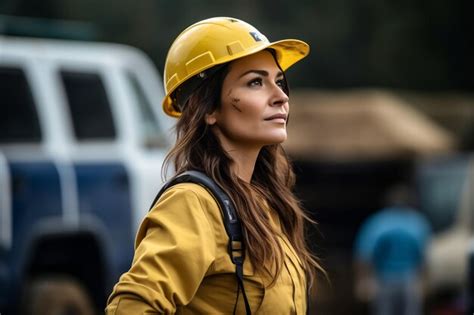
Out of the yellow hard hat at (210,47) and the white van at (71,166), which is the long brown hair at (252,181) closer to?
the yellow hard hat at (210,47)

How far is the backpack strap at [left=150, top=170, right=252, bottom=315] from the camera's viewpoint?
10.9ft

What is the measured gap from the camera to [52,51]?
8961 millimetres

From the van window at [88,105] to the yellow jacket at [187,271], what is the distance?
5.69m

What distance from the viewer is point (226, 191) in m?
3.44

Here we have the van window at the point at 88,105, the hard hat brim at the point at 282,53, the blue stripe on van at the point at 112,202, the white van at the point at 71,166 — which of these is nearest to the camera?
the hard hat brim at the point at 282,53

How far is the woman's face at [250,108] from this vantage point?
11.7ft

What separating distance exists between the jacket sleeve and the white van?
4880 millimetres

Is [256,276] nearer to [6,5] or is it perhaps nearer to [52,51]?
[52,51]

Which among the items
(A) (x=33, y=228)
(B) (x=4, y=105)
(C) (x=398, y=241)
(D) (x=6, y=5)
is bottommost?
(C) (x=398, y=241)

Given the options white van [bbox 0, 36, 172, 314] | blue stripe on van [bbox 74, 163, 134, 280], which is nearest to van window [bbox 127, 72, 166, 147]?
white van [bbox 0, 36, 172, 314]

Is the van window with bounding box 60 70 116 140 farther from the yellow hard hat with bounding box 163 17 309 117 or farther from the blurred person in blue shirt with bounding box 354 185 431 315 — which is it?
the yellow hard hat with bounding box 163 17 309 117

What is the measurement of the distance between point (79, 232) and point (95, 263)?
1.39 ft

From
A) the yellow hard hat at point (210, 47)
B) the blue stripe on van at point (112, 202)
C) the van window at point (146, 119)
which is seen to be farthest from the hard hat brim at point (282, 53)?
the van window at point (146, 119)

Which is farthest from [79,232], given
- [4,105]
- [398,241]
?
[398,241]
